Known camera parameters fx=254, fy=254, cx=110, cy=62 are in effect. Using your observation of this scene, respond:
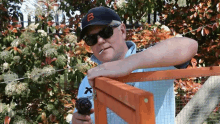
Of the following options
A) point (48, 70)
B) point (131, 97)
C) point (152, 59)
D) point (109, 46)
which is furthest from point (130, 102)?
point (48, 70)

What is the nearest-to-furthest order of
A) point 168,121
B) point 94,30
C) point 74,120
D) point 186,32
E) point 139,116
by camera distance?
point 139,116 < point 168,121 < point 74,120 < point 94,30 < point 186,32

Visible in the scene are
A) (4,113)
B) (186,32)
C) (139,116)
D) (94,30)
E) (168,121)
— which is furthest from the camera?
(186,32)

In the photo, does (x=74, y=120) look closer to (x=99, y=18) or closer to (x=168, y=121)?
(x=168, y=121)

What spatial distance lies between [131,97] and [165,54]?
0.52 m

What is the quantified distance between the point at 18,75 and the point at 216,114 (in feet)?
7.41

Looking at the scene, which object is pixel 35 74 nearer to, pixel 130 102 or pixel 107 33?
pixel 107 33

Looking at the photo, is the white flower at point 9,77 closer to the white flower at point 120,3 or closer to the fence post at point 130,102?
the white flower at point 120,3

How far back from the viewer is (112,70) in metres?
0.87

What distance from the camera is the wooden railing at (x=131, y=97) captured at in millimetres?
493

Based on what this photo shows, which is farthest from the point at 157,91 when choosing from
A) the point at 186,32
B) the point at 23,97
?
the point at 186,32

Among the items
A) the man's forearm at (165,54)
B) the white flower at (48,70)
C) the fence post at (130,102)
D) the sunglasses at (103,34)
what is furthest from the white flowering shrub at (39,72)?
the fence post at (130,102)

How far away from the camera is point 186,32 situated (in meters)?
3.50

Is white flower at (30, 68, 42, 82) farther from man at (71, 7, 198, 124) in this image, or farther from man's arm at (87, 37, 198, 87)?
man's arm at (87, 37, 198, 87)

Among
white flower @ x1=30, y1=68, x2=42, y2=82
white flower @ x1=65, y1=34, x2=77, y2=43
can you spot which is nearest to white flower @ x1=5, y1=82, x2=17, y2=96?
white flower @ x1=30, y1=68, x2=42, y2=82
